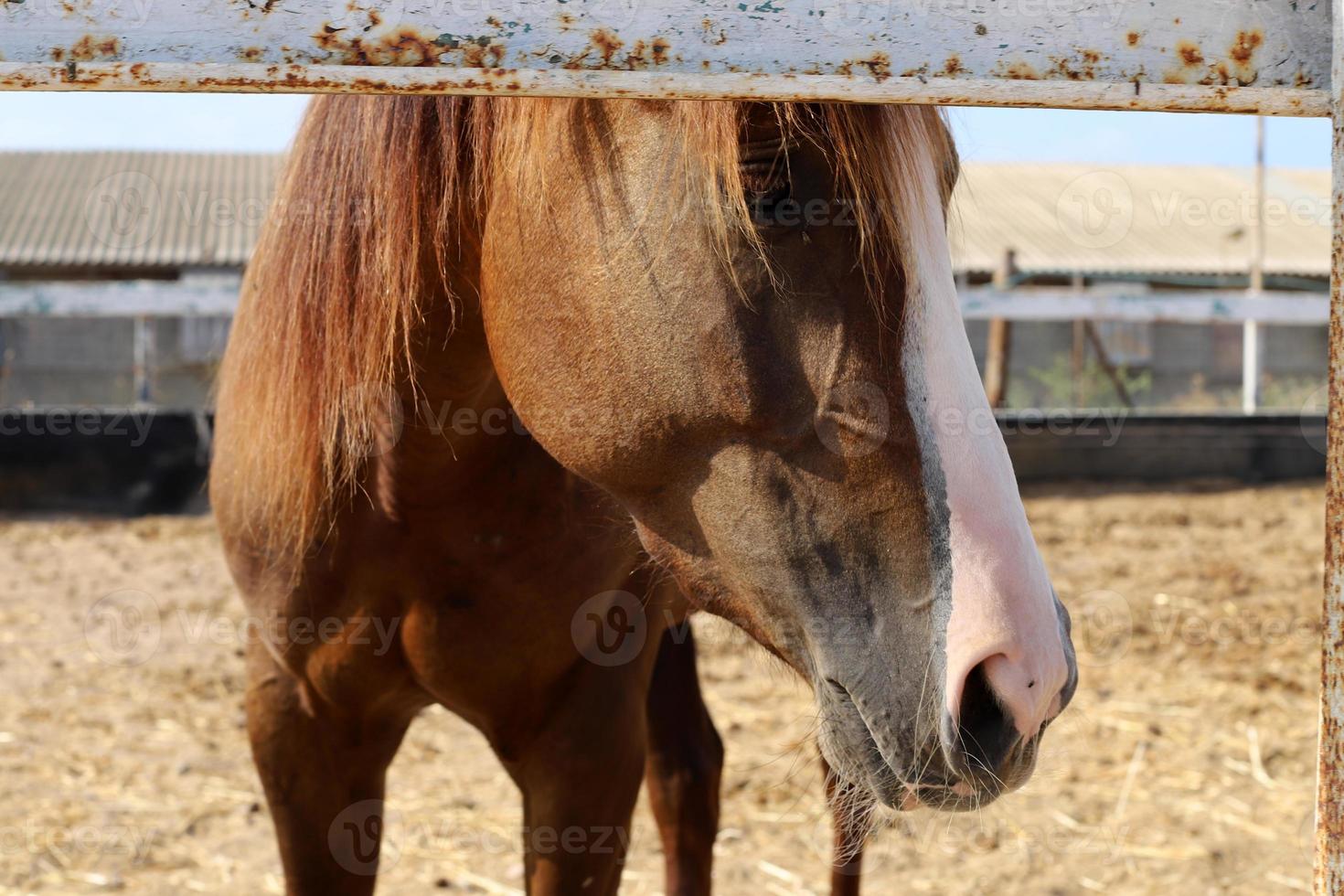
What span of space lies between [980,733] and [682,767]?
171cm

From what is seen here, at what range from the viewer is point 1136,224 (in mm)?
19562

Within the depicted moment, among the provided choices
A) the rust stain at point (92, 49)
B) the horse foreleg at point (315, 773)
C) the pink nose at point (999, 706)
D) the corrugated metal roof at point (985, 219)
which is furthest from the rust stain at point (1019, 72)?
the corrugated metal roof at point (985, 219)

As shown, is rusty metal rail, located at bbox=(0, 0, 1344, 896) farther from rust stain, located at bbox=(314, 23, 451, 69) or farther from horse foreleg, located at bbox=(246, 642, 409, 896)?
horse foreleg, located at bbox=(246, 642, 409, 896)

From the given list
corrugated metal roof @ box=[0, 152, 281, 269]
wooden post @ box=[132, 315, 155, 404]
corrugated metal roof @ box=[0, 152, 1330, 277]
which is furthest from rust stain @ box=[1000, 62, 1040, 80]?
corrugated metal roof @ box=[0, 152, 281, 269]

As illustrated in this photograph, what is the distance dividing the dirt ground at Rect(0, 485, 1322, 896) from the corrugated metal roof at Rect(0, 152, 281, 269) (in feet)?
35.7

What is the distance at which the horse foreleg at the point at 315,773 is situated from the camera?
191cm

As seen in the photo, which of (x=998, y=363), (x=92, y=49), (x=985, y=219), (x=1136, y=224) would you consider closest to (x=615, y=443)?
(x=92, y=49)

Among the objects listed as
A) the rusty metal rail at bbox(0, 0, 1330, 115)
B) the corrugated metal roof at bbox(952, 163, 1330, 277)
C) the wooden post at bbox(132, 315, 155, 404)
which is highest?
the rusty metal rail at bbox(0, 0, 1330, 115)

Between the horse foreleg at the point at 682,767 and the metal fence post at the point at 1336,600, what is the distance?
1.83m

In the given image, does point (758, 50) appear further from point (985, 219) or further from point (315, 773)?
point (985, 219)

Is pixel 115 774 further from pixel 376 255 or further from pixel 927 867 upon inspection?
pixel 376 255

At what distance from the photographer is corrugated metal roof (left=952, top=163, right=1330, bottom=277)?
57.0ft

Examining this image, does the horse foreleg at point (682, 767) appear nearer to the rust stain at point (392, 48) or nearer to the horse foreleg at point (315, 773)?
the horse foreleg at point (315, 773)

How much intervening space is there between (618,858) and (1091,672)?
107 inches
